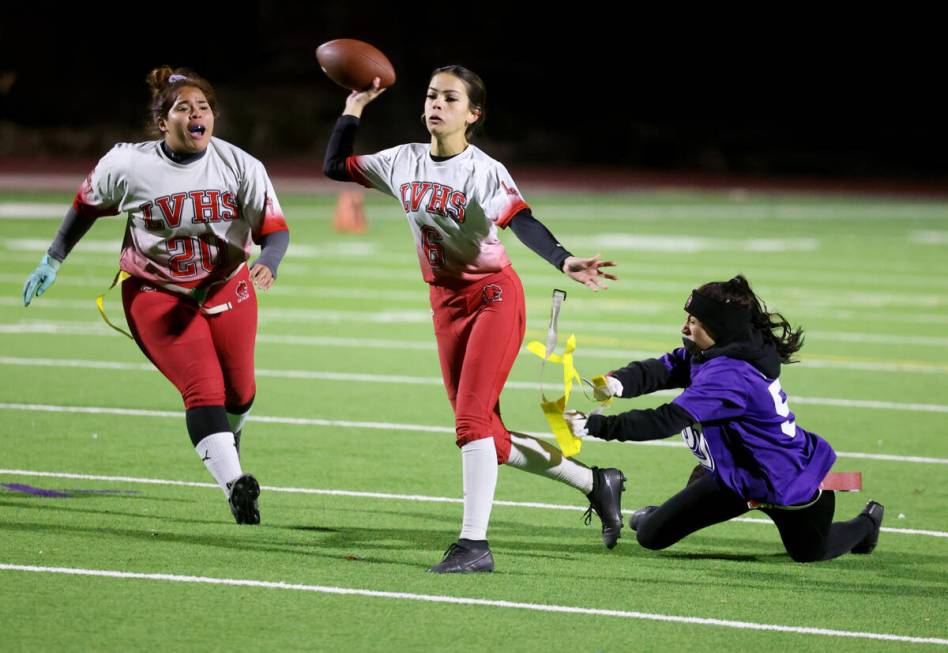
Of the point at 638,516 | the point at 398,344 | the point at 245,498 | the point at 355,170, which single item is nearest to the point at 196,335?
the point at 245,498

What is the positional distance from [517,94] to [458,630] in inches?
1844

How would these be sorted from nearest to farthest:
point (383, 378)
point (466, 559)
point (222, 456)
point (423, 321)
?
point (466, 559) → point (222, 456) → point (383, 378) → point (423, 321)

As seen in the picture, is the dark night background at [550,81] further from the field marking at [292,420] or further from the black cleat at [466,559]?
the black cleat at [466,559]

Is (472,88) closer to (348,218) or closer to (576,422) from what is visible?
(576,422)

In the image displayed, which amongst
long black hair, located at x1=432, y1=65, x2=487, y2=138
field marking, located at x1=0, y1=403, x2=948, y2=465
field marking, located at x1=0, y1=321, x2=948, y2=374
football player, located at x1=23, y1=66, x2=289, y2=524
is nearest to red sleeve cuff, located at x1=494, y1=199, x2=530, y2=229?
long black hair, located at x1=432, y1=65, x2=487, y2=138

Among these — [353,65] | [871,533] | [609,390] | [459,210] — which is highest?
[353,65]

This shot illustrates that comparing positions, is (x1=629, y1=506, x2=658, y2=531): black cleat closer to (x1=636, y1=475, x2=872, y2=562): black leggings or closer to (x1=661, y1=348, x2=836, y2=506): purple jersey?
(x1=636, y1=475, x2=872, y2=562): black leggings

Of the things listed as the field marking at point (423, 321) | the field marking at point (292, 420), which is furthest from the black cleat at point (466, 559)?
the field marking at point (423, 321)

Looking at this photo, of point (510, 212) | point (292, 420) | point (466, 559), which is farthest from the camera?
point (292, 420)

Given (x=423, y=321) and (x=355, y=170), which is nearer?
(x=355, y=170)

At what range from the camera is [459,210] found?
6246mm

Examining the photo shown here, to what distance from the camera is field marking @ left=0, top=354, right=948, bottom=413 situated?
414 inches

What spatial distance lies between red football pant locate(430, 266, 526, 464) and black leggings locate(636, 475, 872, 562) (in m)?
0.72

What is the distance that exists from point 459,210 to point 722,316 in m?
1.12
